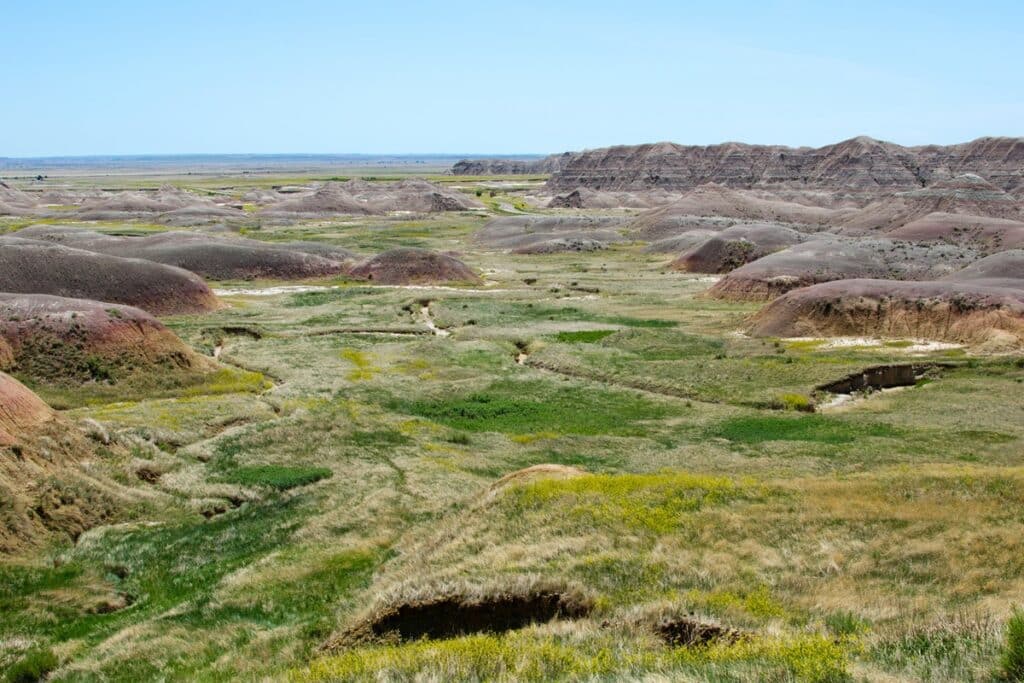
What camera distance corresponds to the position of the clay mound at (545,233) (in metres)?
111

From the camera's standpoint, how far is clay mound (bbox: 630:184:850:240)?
406ft

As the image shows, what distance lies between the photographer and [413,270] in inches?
3140

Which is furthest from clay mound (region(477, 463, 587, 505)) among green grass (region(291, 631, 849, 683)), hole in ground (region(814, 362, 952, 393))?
hole in ground (region(814, 362, 952, 393))

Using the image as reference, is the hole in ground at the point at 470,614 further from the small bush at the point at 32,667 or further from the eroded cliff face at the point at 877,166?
the eroded cliff face at the point at 877,166

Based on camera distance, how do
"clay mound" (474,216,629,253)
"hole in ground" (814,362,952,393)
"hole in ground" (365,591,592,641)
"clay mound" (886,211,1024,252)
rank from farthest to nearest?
"clay mound" (474,216,629,253) < "clay mound" (886,211,1024,252) < "hole in ground" (814,362,952,393) < "hole in ground" (365,591,592,641)

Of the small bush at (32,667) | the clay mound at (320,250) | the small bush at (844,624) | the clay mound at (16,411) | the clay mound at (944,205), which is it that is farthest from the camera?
the clay mound at (944,205)

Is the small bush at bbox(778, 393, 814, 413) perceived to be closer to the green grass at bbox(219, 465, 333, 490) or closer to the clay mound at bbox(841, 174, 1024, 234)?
the green grass at bbox(219, 465, 333, 490)

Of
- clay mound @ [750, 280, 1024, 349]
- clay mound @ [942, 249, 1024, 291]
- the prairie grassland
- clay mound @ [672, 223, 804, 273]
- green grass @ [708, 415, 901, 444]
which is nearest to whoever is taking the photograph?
the prairie grassland

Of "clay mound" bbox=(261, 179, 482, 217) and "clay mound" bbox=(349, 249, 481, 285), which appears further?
"clay mound" bbox=(261, 179, 482, 217)

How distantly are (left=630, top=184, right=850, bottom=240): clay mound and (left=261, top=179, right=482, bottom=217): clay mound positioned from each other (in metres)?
51.0

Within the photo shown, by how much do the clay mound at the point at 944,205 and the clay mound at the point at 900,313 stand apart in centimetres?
5506

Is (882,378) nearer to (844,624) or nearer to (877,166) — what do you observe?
(844,624)

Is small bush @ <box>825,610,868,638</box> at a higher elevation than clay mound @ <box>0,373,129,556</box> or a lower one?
higher

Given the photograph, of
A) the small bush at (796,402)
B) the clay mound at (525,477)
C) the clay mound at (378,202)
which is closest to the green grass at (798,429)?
the small bush at (796,402)
